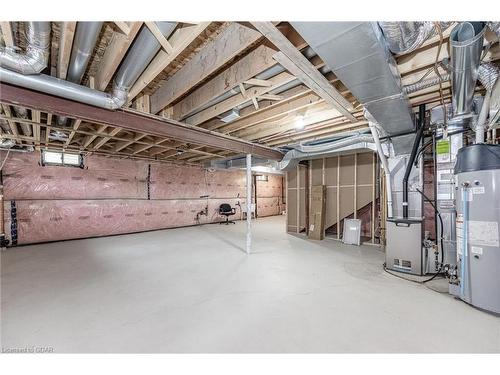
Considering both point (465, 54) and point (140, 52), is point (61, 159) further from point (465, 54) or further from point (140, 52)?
point (465, 54)

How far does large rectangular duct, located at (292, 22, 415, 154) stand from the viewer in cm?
124

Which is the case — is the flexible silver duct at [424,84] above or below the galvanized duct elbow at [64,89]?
above

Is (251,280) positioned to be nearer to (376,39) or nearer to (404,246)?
(404,246)

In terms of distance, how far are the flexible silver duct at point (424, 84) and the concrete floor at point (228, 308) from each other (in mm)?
2123

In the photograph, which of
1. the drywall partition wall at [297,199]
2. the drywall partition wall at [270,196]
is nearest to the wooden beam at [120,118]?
the drywall partition wall at [297,199]

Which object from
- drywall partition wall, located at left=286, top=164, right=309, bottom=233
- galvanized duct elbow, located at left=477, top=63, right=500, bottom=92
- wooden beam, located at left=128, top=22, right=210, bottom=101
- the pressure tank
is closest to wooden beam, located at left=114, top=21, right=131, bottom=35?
wooden beam, located at left=128, top=22, right=210, bottom=101

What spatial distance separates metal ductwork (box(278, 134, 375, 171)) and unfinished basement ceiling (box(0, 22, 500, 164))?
24cm

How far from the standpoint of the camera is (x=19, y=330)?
5.67 ft

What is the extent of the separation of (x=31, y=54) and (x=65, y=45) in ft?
0.78

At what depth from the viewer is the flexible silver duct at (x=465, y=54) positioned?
1.37 m

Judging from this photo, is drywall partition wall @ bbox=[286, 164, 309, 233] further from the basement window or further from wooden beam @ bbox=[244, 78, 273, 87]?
the basement window

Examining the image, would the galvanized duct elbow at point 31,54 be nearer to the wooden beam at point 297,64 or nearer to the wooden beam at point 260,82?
the wooden beam at point 297,64

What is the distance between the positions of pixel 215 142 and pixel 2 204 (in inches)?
181

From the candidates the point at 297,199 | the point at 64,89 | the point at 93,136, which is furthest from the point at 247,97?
the point at 297,199
